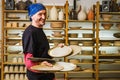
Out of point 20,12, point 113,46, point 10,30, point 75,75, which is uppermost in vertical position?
point 20,12

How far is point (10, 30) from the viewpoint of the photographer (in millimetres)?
5527

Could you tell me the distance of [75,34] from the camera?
5.18 meters

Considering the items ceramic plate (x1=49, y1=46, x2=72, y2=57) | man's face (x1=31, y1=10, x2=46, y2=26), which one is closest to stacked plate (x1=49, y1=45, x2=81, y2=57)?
ceramic plate (x1=49, y1=46, x2=72, y2=57)

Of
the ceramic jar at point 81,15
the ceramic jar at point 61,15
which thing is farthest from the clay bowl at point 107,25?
the ceramic jar at point 61,15

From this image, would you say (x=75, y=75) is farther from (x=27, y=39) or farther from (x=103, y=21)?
(x=27, y=39)

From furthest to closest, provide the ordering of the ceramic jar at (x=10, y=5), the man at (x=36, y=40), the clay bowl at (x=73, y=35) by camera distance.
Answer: the clay bowl at (x=73, y=35) → the ceramic jar at (x=10, y=5) → the man at (x=36, y=40)

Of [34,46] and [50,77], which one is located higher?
[34,46]

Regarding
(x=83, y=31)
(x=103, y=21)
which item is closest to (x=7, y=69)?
(x=83, y=31)

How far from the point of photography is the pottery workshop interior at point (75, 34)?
16.8ft

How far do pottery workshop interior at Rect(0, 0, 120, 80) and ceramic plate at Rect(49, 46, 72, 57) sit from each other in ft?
9.26

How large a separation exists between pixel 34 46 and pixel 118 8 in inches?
148

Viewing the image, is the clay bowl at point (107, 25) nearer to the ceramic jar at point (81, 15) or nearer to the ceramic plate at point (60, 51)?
the ceramic jar at point (81, 15)

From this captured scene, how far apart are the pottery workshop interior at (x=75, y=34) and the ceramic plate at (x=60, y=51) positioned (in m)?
2.82

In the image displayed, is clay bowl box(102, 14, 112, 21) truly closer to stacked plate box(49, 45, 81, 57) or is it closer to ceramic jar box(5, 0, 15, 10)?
ceramic jar box(5, 0, 15, 10)
